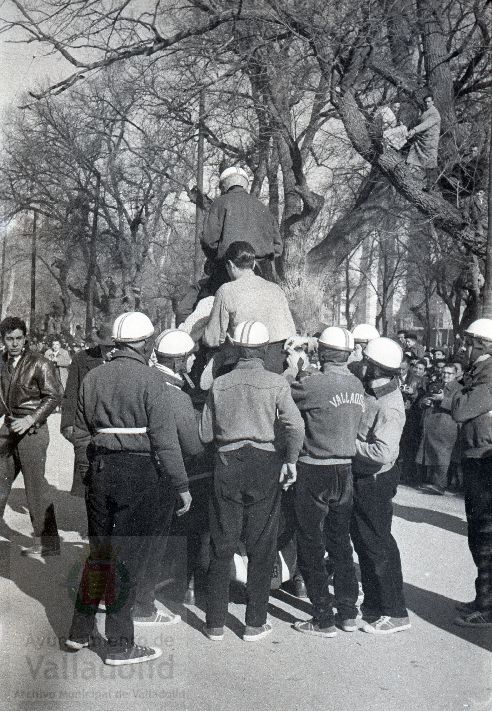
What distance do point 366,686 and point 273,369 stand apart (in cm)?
250

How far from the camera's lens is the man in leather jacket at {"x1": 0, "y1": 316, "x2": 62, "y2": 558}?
269 inches

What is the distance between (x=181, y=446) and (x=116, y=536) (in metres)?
0.76

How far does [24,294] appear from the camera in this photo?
72.5 m

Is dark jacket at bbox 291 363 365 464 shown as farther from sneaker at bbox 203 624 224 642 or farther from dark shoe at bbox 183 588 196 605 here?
dark shoe at bbox 183 588 196 605

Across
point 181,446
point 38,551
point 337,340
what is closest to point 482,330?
point 337,340

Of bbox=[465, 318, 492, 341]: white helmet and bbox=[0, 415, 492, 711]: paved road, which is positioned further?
bbox=[465, 318, 492, 341]: white helmet

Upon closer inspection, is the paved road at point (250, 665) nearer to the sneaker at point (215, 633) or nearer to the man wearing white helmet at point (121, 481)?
the sneaker at point (215, 633)

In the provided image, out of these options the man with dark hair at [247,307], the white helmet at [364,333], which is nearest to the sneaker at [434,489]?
the white helmet at [364,333]

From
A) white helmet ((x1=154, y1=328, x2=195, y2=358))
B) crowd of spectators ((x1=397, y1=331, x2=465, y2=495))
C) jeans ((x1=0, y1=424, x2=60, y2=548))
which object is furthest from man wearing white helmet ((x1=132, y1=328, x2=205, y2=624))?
crowd of spectators ((x1=397, y1=331, x2=465, y2=495))

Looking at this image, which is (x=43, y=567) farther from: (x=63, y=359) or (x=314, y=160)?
(x=63, y=359)

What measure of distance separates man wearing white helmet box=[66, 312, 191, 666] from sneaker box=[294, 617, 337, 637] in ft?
3.27

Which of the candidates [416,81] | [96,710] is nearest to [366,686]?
[96,710]

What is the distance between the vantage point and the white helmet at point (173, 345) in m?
5.47

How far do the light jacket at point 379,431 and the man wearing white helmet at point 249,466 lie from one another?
520 millimetres
